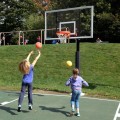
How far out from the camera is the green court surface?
9.95m

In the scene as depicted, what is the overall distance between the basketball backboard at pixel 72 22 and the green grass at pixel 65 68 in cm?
247

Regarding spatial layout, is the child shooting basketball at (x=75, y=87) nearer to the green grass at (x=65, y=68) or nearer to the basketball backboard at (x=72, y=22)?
→ the green grass at (x=65, y=68)

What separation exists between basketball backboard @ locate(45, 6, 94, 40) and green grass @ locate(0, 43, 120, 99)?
8.11ft

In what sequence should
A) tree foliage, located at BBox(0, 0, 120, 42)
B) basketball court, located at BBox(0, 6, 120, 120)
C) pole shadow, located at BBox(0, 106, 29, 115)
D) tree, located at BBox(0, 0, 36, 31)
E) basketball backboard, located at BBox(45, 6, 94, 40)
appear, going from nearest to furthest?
basketball court, located at BBox(0, 6, 120, 120), pole shadow, located at BBox(0, 106, 29, 115), basketball backboard, located at BBox(45, 6, 94, 40), tree foliage, located at BBox(0, 0, 120, 42), tree, located at BBox(0, 0, 36, 31)

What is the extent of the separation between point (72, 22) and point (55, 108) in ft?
18.5

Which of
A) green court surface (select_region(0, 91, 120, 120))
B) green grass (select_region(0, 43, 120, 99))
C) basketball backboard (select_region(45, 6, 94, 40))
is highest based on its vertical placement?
basketball backboard (select_region(45, 6, 94, 40))

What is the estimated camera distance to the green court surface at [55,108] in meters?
9.95

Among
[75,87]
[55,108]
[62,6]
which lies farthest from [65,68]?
[62,6]

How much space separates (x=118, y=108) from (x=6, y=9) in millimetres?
36358

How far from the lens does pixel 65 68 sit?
65.3 ft

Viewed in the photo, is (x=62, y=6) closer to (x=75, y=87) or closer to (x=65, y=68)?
(x=65, y=68)

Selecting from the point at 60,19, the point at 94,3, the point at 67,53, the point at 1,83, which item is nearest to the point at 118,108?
the point at 60,19

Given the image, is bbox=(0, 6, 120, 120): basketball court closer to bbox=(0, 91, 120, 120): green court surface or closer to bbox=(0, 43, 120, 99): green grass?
bbox=(0, 91, 120, 120): green court surface

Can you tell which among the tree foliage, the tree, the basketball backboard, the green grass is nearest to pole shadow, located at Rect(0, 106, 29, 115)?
the green grass
